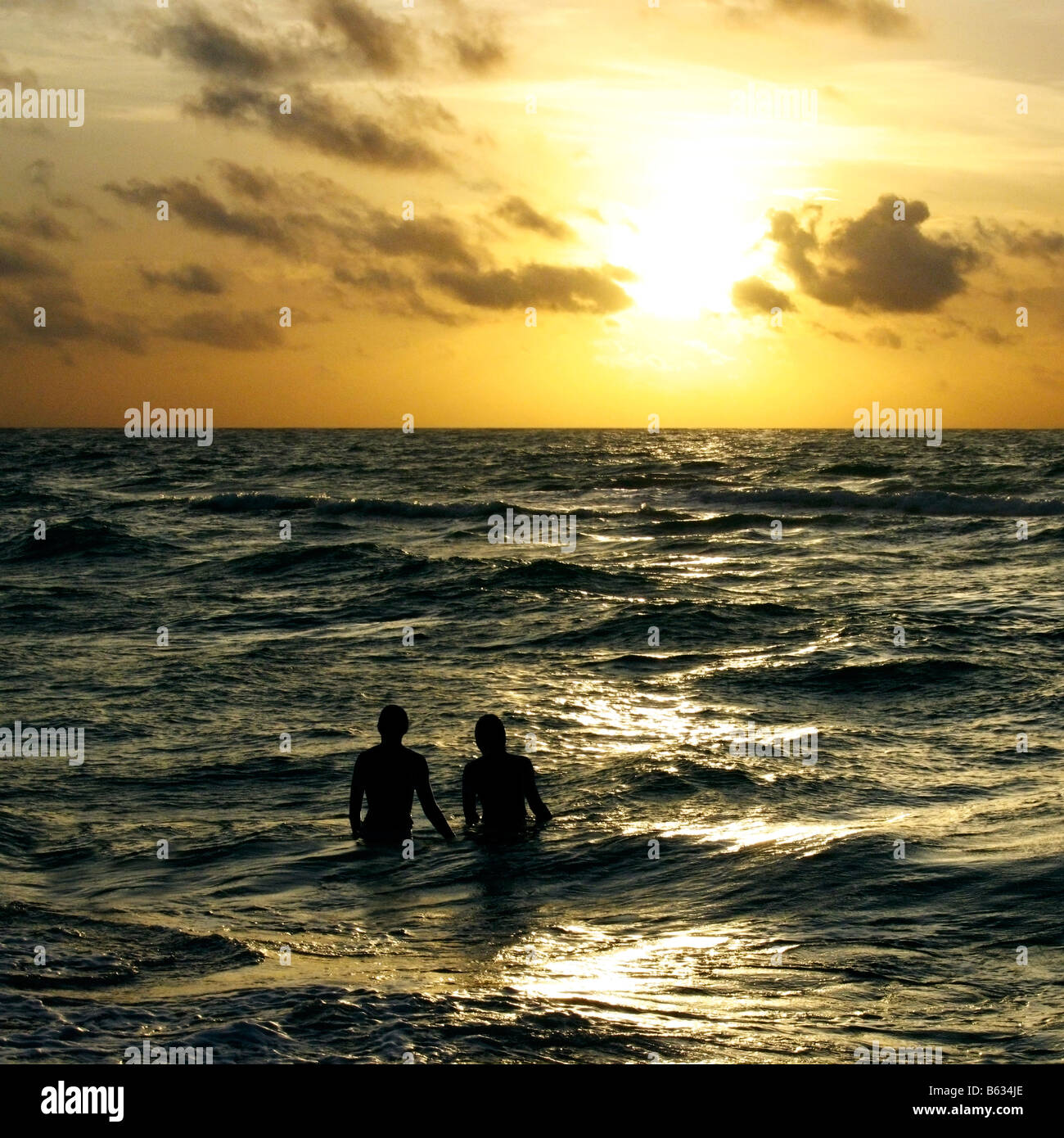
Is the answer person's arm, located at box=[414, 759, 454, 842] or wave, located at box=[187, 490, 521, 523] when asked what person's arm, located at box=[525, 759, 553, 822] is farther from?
wave, located at box=[187, 490, 521, 523]

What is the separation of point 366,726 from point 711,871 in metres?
5.91

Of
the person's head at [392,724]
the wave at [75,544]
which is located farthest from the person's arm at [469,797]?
the wave at [75,544]

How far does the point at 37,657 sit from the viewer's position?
17938 mm

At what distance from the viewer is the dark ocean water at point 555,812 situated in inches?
236

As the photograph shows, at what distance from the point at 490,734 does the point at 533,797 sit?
2.46 feet

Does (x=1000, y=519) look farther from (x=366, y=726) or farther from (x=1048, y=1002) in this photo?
(x=1048, y=1002)

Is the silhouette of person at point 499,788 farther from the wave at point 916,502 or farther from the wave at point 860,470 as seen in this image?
the wave at point 860,470

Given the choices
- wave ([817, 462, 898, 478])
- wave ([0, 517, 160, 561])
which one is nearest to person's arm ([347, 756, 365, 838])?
wave ([0, 517, 160, 561])

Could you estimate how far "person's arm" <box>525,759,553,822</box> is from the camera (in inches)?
387

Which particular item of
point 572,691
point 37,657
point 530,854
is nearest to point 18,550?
point 37,657
